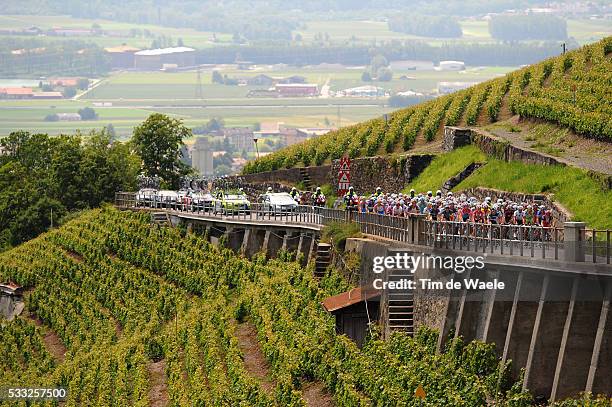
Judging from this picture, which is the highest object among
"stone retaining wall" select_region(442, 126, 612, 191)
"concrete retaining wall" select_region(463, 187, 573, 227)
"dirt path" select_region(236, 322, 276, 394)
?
"stone retaining wall" select_region(442, 126, 612, 191)

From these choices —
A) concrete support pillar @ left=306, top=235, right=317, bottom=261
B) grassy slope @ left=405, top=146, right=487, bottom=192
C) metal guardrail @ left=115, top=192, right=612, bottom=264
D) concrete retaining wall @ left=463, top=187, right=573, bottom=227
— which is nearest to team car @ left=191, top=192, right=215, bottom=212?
grassy slope @ left=405, top=146, right=487, bottom=192

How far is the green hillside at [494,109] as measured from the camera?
80.9 metres

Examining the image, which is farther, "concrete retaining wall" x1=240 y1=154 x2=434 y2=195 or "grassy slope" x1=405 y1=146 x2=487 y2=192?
"concrete retaining wall" x1=240 y1=154 x2=434 y2=195

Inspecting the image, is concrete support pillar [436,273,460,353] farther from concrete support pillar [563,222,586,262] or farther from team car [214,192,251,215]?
team car [214,192,251,215]

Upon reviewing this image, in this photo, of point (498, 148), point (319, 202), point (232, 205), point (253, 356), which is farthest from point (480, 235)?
point (232, 205)

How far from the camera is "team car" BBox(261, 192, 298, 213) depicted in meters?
74.9

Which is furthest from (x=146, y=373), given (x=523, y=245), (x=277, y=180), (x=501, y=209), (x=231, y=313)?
(x=277, y=180)

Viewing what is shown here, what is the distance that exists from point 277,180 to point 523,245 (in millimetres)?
44956

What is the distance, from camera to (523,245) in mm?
50719

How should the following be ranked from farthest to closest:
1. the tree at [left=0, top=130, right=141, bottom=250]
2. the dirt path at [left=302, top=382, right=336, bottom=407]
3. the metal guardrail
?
the tree at [left=0, top=130, right=141, bottom=250], the dirt path at [left=302, top=382, right=336, bottom=407], the metal guardrail

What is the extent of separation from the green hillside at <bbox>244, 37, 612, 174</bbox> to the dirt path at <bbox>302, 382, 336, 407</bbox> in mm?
23900

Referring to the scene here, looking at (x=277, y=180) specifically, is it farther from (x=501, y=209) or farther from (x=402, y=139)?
(x=501, y=209)

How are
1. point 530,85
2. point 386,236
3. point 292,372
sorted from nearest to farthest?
point 292,372, point 386,236, point 530,85

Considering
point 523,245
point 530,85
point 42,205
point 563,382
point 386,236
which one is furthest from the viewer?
point 42,205
